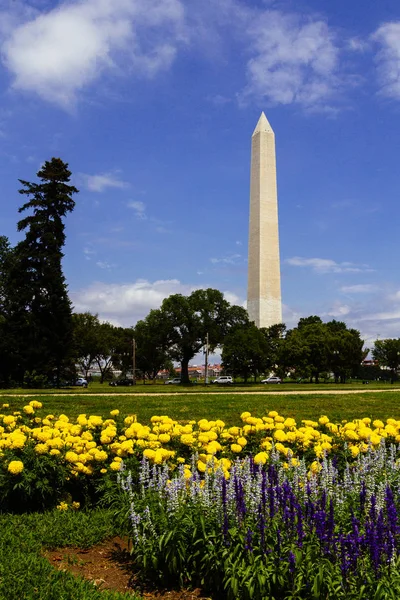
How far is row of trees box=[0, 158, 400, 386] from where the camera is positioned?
36.3m

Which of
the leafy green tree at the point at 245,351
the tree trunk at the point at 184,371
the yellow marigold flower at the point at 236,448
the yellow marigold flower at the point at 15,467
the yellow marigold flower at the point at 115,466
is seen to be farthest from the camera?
the tree trunk at the point at 184,371

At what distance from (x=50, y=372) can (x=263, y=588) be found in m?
35.1

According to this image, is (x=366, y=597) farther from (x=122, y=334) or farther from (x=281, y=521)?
(x=122, y=334)

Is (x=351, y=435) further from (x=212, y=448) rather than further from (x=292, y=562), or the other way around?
(x=292, y=562)

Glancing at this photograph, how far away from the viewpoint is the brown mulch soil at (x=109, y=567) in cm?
448

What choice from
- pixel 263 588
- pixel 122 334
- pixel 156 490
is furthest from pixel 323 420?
pixel 122 334

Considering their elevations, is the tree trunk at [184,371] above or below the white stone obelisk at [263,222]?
below

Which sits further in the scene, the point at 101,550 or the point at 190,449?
the point at 190,449

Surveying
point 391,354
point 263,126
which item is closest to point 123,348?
point 263,126

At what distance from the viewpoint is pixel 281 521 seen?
4273mm

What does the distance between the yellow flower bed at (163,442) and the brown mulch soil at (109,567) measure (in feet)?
3.23

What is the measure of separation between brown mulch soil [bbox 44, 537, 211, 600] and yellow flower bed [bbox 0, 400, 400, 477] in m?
0.99

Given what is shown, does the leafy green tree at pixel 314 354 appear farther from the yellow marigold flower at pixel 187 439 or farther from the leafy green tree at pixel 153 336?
the yellow marigold flower at pixel 187 439

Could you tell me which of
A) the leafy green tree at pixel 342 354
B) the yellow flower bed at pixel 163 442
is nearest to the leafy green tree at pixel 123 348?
the leafy green tree at pixel 342 354
